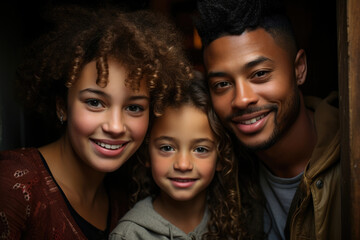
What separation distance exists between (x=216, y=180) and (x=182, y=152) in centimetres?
43

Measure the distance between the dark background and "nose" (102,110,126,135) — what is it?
0.83m

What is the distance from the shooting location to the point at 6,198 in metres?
1.82

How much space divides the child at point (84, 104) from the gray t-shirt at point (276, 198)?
0.90m

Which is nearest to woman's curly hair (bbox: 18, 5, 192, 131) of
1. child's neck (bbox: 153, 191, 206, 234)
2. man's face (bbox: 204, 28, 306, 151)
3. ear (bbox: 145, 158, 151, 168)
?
man's face (bbox: 204, 28, 306, 151)

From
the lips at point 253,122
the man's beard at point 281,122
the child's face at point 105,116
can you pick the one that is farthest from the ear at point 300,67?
the child's face at point 105,116

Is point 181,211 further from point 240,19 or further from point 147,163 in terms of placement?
point 240,19

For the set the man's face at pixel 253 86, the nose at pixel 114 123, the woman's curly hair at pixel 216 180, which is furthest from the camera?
the woman's curly hair at pixel 216 180

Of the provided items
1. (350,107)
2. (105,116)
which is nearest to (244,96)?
(350,107)

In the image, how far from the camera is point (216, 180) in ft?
7.92

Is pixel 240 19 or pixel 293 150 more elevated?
pixel 240 19

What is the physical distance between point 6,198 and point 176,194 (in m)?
0.90

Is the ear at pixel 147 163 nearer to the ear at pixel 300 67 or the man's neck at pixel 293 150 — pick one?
the man's neck at pixel 293 150

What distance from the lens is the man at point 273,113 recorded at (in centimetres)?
200

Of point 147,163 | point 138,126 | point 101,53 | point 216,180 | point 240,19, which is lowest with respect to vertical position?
point 216,180
